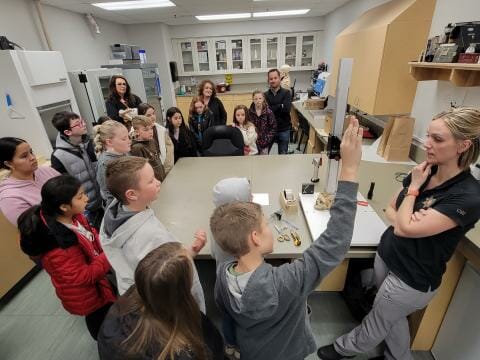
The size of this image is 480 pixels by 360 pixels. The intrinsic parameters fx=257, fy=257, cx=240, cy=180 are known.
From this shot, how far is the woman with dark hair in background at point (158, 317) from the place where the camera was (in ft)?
2.28

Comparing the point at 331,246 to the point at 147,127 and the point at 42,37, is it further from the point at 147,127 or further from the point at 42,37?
the point at 42,37

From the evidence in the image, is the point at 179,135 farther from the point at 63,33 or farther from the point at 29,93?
the point at 63,33

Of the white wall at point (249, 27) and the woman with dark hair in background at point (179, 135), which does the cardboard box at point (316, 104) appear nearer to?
the white wall at point (249, 27)

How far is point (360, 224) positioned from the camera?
144 centimetres

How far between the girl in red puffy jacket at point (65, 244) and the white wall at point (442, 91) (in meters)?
2.52

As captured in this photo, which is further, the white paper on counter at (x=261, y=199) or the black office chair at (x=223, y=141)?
the black office chair at (x=223, y=141)

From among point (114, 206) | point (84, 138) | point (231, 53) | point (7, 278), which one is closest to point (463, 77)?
point (114, 206)

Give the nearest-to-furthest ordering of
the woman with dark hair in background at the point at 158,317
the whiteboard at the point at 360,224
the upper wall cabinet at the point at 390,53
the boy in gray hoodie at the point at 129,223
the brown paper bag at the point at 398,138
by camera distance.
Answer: the woman with dark hair in background at the point at 158,317 → the boy in gray hoodie at the point at 129,223 → the whiteboard at the point at 360,224 → the upper wall cabinet at the point at 390,53 → the brown paper bag at the point at 398,138

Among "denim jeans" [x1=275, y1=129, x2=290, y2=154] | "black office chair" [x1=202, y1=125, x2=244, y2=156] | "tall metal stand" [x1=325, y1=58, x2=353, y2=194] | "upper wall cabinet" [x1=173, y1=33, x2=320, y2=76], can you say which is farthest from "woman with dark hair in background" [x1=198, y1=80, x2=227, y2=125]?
"upper wall cabinet" [x1=173, y1=33, x2=320, y2=76]

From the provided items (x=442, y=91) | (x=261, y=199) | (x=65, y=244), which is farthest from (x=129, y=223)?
(x=442, y=91)

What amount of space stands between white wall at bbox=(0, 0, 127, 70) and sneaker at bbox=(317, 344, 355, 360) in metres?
4.30

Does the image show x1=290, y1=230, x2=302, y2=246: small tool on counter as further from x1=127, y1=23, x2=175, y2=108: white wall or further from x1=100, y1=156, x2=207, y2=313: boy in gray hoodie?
x1=127, y1=23, x2=175, y2=108: white wall

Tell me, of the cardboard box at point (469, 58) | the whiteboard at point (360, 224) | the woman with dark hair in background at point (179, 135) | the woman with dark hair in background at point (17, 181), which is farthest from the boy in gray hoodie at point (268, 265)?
the woman with dark hair in background at point (179, 135)

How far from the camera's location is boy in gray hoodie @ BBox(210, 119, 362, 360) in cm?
74
